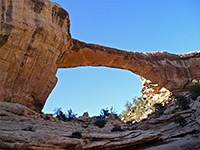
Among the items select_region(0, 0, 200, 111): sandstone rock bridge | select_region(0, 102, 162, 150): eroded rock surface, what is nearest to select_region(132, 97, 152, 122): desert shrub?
select_region(0, 0, 200, 111): sandstone rock bridge

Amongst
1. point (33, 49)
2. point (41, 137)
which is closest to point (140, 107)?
point (33, 49)

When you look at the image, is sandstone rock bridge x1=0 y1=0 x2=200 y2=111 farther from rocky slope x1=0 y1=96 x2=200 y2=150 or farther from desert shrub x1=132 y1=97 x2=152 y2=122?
desert shrub x1=132 y1=97 x2=152 y2=122

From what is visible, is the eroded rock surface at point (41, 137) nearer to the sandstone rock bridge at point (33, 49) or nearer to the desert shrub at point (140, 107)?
the sandstone rock bridge at point (33, 49)

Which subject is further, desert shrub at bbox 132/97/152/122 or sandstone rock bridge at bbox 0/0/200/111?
desert shrub at bbox 132/97/152/122

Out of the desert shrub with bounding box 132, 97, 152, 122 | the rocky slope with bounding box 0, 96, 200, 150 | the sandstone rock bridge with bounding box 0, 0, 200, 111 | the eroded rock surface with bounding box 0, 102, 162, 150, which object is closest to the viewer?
the eroded rock surface with bounding box 0, 102, 162, 150

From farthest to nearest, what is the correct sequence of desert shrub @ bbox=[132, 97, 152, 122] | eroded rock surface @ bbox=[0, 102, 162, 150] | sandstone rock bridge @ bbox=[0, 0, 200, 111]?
1. desert shrub @ bbox=[132, 97, 152, 122]
2. sandstone rock bridge @ bbox=[0, 0, 200, 111]
3. eroded rock surface @ bbox=[0, 102, 162, 150]

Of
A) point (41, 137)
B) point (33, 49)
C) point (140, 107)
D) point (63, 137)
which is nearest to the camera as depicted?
point (41, 137)

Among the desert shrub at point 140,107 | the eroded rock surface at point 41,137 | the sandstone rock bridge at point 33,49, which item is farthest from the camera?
the desert shrub at point 140,107

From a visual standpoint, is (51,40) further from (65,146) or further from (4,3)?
(65,146)

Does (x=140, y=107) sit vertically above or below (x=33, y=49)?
below

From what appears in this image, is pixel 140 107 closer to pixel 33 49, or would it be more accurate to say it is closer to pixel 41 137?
pixel 33 49

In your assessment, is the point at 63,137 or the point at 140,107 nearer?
the point at 63,137

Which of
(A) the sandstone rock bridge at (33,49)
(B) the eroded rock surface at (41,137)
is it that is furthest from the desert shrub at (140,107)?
(B) the eroded rock surface at (41,137)

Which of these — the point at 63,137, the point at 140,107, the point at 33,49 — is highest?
the point at 33,49
